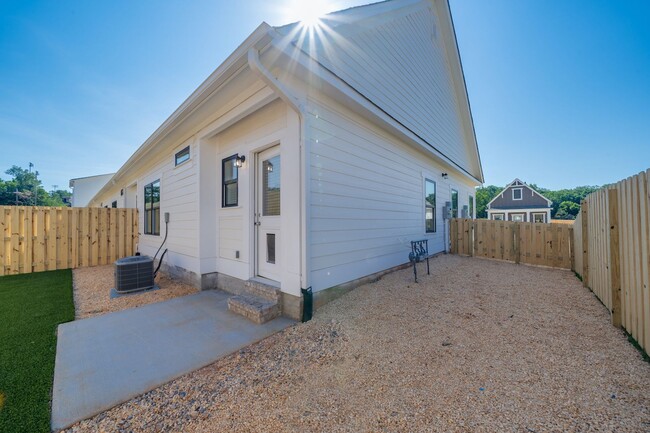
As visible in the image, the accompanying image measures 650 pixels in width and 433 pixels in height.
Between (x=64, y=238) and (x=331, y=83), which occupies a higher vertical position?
(x=331, y=83)

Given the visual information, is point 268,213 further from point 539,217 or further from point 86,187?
point 539,217

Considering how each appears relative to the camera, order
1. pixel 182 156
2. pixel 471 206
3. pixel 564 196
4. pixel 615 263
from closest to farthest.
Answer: pixel 615 263
pixel 182 156
pixel 471 206
pixel 564 196

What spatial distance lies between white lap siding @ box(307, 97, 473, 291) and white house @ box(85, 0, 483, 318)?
3 centimetres

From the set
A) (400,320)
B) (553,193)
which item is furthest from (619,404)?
(553,193)

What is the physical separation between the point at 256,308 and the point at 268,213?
1519mm

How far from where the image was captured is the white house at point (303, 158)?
3.33 m

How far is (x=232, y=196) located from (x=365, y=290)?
302 centimetres

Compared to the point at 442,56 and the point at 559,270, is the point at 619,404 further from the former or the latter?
the point at 442,56

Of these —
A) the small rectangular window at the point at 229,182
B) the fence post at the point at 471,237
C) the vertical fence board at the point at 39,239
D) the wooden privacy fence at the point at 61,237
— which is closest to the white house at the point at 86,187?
the wooden privacy fence at the point at 61,237

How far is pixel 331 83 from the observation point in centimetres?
353

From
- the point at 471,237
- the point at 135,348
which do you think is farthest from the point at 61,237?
the point at 471,237

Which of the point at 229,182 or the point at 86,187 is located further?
the point at 86,187

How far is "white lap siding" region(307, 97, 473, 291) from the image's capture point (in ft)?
11.6

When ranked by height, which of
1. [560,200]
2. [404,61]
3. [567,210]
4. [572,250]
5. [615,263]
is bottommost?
[572,250]
